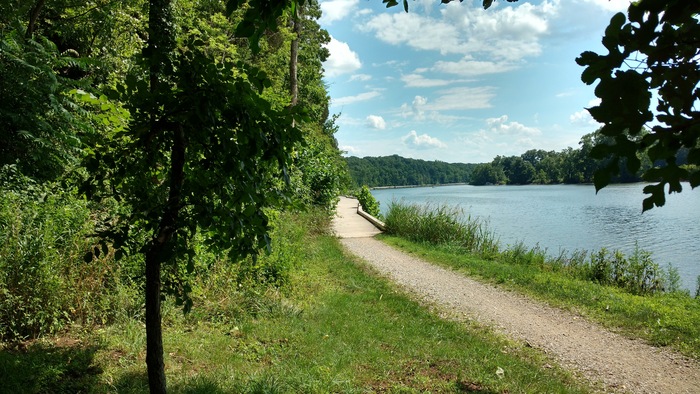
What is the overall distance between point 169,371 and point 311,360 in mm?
1324

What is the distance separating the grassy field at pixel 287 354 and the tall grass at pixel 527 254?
519cm

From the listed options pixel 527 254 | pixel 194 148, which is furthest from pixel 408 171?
pixel 194 148

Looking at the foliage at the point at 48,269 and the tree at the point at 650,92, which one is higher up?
the tree at the point at 650,92

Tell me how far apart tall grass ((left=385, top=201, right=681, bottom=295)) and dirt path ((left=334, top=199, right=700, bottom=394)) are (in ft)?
9.40

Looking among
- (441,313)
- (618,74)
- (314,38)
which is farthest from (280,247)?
(314,38)

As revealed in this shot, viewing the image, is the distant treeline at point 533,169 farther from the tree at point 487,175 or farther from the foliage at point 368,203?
the foliage at point 368,203

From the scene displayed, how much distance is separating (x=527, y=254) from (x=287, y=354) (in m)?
9.40

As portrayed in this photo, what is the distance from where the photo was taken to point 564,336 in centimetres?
623

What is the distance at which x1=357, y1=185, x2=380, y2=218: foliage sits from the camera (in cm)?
2427

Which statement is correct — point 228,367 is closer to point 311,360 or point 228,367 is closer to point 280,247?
point 311,360

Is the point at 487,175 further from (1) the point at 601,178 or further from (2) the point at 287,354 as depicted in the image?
(1) the point at 601,178

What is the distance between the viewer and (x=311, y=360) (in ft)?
14.2

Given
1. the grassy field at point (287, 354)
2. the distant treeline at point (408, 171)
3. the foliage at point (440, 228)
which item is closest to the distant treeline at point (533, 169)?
the distant treeline at point (408, 171)

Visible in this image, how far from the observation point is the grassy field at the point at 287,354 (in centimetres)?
350
